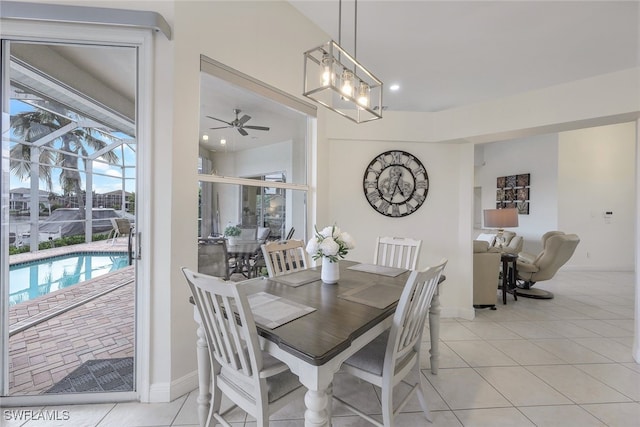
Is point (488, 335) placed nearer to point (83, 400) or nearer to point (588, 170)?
point (83, 400)

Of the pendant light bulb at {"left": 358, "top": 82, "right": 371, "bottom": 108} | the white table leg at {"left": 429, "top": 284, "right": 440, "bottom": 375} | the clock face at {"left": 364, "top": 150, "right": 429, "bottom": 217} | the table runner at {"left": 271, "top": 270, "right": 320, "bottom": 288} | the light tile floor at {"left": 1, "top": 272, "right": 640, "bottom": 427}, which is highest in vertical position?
the pendant light bulb at {"left": 358, "top": 82, "right": 371, "bottom": 108}

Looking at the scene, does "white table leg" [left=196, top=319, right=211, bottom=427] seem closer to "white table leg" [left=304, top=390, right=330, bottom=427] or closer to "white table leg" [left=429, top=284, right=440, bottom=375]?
"white table leg" [left=304, top=390, right=330, bottom=427]

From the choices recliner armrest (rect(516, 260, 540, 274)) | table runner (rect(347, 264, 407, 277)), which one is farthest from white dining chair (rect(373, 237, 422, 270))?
recliner armrest (rect(516, 260, 540, 274))

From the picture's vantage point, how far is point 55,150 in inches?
74.4

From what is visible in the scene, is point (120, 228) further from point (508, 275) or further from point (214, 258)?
point (508, 275)

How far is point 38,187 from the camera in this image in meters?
1.87

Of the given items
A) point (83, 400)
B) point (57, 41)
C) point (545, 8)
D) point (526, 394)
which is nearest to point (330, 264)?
point (526, 394)

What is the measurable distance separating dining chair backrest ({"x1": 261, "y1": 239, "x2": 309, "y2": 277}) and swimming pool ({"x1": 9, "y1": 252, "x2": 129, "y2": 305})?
1.00 m

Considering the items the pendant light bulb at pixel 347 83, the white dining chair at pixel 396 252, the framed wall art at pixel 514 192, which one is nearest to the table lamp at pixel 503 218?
the framed wall art at pixel 514 192

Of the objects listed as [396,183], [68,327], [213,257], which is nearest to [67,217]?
[68,327]

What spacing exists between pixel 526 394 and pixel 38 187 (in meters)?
3.70

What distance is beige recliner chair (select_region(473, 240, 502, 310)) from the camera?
11.8ft

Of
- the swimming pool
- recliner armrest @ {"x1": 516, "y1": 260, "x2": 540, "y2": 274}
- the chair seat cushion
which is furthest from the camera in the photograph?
recliner armrest @ {"x1": 516, "y1": 260, "x2": 540, "y2": 274}

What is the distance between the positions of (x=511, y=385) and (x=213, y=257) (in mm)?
2571
